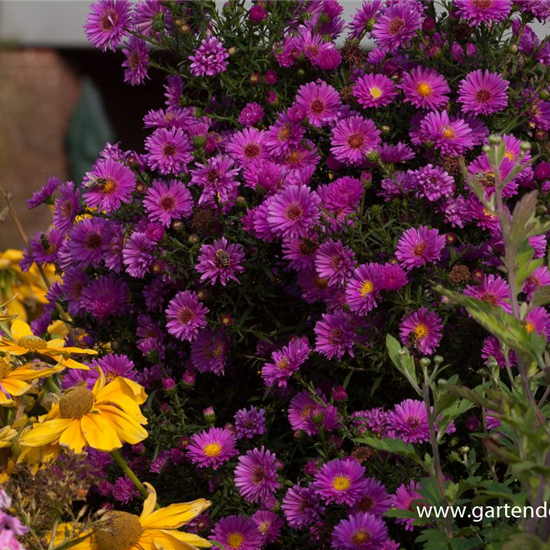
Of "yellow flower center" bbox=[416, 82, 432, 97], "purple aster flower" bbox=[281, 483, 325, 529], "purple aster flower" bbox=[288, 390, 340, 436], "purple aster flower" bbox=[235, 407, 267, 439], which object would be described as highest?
"yellow flower center" bbox=[416, 82, 432, 97]

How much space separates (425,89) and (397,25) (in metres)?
0.16

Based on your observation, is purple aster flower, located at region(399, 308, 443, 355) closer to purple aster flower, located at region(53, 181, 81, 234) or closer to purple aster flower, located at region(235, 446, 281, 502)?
purple aster flower, located at region(235, 446, 281, 502)

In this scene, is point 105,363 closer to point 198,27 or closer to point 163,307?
point 163,307

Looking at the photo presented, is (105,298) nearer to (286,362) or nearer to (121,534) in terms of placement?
(286,362)

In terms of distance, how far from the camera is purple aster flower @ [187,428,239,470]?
1.69 meters

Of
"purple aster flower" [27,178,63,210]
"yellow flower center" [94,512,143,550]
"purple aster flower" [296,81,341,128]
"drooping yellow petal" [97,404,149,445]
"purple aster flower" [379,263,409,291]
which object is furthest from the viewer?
"purple aster flower" [27,178,63,210]

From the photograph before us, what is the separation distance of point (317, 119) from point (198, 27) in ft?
1.13

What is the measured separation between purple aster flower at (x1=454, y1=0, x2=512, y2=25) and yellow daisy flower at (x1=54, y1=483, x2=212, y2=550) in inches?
38.4

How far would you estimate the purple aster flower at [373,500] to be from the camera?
1571 millimetres

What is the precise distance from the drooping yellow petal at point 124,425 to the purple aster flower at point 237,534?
1.27ft

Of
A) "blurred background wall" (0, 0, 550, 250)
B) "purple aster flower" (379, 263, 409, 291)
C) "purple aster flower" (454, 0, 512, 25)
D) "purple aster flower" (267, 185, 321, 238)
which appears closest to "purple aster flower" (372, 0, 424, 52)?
"purple aster flower" (454, 0, 512, 25)

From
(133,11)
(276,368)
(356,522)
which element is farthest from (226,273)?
(133,11)

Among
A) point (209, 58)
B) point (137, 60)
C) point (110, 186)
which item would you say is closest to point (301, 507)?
point (110, 186)

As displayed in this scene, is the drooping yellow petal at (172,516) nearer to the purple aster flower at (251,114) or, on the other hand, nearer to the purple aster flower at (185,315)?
the purple aster flower at (185,315)
